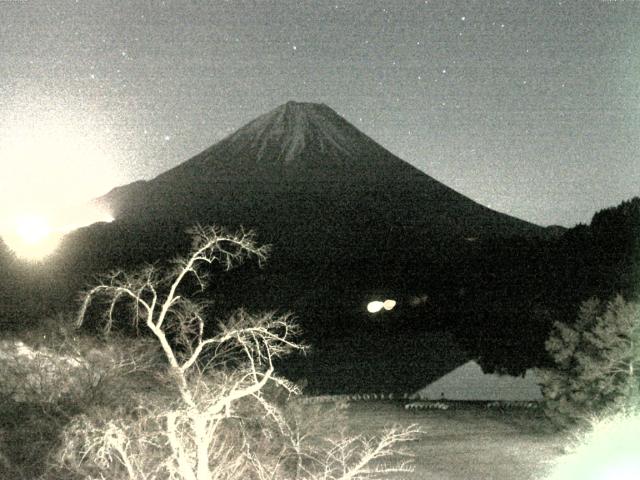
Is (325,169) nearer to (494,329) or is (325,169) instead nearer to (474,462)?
(494,329)

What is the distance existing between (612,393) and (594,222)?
27170 millimetres

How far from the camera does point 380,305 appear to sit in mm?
56281

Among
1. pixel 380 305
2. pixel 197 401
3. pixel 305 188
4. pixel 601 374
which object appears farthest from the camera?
pixel 305 188

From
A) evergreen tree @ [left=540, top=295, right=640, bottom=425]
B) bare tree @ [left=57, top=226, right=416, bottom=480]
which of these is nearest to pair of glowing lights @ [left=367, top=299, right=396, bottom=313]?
evergreen tree @ [left=540, top=295, right=640, bottom=425]

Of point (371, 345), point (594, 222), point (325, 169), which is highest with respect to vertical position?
point (325, 169)

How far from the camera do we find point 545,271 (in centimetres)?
4153

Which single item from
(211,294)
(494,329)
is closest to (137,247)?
(211,294)

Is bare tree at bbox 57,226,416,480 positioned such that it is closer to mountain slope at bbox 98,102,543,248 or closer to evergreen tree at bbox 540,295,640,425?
evergreen tree at bbox 540,295,640,425

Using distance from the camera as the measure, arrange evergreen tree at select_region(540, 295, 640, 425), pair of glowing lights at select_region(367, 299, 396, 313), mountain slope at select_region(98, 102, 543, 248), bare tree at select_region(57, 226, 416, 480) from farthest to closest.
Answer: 1. mountain slope at select_region(98, 102, 543, 248)
2. pair of glowing lights at select_region(367, 299, 396, 313)
3. evergreen tree at select_region(540, 295, 640, 425)
4. bare tree at select_region(57, 226, 416, 480)

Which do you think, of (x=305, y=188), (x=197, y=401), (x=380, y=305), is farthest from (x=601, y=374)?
(x=305, y=188)

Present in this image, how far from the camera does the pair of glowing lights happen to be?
54938mm

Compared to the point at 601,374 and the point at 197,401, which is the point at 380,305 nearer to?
the point at 601,374

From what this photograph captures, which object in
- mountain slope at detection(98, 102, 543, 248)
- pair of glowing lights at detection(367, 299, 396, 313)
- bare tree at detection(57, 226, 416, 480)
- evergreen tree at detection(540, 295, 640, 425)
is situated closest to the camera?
bare tree at detection(57, 226, 416, 480)

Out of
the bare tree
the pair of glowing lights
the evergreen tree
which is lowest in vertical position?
the pair of glowing lights
